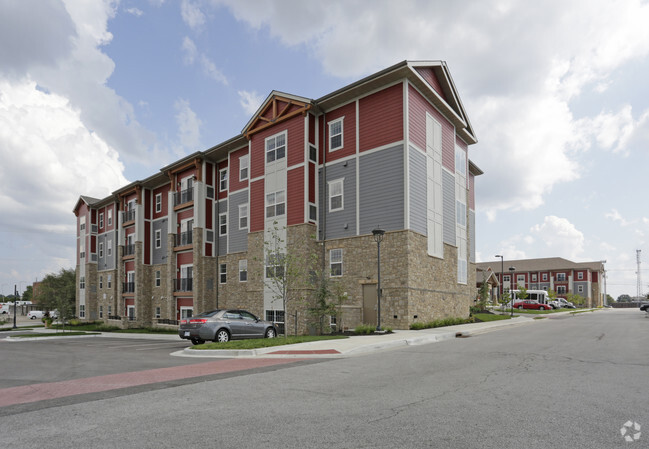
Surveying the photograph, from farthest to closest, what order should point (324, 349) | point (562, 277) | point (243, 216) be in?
point (562, 277) < point (243, 216) < point (324, 349)

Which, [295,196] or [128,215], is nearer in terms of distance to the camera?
[295,196]

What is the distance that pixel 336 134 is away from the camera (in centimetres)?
2650

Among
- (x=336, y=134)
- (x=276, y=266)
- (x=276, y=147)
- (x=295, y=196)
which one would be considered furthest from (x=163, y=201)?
(x=276, y=266)

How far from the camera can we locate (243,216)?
32.0 m

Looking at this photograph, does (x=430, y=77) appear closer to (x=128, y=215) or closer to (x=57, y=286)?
(x=128, y=215)

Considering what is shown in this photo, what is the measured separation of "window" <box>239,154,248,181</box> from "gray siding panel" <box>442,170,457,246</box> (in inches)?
561

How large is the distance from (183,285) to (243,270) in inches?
319

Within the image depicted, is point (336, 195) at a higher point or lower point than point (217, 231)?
higher

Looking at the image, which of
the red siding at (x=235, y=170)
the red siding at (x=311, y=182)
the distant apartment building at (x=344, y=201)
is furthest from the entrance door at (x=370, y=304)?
the red siding at (x=235, y=170)

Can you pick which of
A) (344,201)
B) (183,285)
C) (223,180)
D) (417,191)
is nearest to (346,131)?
(344,201)

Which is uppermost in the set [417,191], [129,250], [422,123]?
[422,123]

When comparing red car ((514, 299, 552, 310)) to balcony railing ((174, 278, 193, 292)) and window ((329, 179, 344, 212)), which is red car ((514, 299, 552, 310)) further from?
balcony railing ((174, 278, 193, 292))

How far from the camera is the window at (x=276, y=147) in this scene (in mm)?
27875

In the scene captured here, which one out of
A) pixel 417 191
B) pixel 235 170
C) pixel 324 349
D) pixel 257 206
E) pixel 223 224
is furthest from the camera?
pixel 223 224
